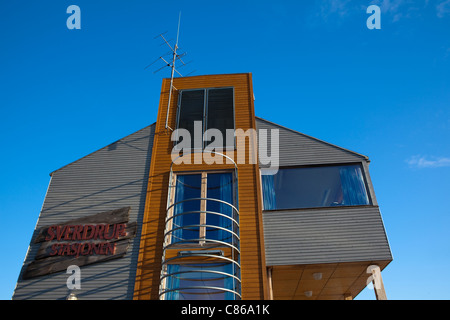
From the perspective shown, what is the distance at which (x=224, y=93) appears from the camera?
547 inches

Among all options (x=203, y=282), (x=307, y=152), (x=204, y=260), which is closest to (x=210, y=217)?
(x=204, y=260)

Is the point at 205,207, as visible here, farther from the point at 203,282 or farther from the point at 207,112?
the point at 207,112

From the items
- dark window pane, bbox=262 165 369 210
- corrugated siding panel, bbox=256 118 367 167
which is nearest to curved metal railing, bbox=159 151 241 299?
dark window pane, bbox=262 165 369 210

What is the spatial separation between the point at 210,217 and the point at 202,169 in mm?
1747

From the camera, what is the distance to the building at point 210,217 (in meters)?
10.2

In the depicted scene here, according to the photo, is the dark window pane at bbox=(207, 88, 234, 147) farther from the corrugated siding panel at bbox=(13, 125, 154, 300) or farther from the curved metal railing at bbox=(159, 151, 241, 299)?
the curved metal railing at bbox=(159, 151, 241, 299)

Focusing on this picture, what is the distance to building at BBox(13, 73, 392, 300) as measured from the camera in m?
10.2

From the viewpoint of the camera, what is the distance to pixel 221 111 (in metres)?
13.4

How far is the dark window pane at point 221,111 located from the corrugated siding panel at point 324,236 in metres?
3.38

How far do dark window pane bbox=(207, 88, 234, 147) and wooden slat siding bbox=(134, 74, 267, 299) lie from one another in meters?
0.24
